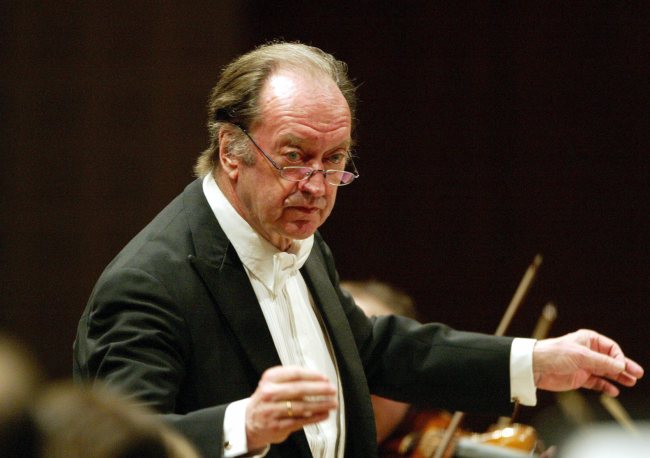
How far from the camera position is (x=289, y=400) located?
1520mm

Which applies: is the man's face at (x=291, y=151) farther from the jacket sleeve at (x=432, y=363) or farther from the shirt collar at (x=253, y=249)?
the jacket sleeve at (x=432, y=363)

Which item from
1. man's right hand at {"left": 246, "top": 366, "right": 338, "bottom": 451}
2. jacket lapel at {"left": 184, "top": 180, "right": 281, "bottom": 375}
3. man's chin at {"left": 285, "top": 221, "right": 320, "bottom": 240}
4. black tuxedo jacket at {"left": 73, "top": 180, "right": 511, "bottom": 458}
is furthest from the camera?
man's chin at {"left": 285, "top": 221, "right": 320, "bottom": 240}

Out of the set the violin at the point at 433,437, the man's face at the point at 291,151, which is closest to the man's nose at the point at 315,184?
the man's face at the point at 291,151

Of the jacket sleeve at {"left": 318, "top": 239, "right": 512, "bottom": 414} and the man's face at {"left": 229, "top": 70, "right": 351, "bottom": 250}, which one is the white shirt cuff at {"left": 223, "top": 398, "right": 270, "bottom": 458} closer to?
the man's face at {"left": 229, "top": 70, "right": 351, "bottom": 250}

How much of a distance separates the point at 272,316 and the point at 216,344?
0.16 m

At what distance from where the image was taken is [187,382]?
190 cm

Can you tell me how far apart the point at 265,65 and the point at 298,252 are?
0.39 meters

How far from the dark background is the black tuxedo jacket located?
1675 millimetres

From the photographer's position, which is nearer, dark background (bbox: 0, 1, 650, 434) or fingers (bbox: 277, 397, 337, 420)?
fingers (bbox: 277, 397, 337, 420)

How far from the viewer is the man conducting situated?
183cm

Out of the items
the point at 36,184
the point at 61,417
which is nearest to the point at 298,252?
the point at 61,417

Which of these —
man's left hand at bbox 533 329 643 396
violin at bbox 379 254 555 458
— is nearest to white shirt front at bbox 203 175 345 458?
man's left hand at bbox 533 329 643 396

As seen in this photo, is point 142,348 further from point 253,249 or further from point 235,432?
point 253,249

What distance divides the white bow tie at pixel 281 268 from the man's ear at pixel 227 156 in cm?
19
